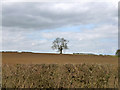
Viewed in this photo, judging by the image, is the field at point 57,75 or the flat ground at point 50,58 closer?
the field at point 57,75

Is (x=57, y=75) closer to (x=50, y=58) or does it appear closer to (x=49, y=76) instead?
(x=49, y=76)

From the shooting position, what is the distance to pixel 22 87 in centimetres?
887

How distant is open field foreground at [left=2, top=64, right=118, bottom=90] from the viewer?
29.1ft

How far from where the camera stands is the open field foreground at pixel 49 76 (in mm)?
8867

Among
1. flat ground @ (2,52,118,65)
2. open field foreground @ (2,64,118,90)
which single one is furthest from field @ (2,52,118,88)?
flat ground @ (2,52,118,65)

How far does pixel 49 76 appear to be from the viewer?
8875 millimetres

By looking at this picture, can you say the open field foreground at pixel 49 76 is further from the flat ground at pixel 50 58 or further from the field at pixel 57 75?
the flat ground at pixel 50 58

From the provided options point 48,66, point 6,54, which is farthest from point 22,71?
point 6,54

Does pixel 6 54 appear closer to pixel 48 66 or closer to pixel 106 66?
pixel 48 66

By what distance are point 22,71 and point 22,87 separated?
76 centimetres

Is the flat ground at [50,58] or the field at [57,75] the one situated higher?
the flat ground at [50,58]

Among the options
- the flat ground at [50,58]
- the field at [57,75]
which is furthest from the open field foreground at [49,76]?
the flat ground at [50,58]

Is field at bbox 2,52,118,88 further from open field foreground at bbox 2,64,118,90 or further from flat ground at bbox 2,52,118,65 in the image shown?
flat ground at bbox 2,52,118,65

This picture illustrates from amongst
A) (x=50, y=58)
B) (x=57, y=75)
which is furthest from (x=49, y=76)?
(x=50, y=58)
